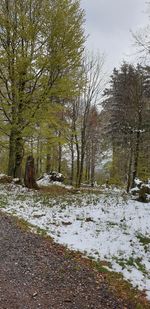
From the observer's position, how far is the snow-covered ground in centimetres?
809

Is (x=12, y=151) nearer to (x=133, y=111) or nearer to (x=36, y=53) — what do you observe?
(x=36, y=53)

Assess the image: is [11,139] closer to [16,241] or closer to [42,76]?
[42,76]

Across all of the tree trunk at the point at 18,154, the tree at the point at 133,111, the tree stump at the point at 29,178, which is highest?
the tree at the point at 133,111

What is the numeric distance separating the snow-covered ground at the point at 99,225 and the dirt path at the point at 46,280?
90cm

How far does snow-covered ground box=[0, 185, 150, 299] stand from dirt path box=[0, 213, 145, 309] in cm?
90

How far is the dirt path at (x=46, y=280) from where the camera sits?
5508 mm

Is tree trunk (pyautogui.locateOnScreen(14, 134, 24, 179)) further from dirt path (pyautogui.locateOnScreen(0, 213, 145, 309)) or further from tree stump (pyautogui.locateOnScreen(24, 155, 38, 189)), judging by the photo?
dirt path (pyautogui.locateOnScreen(0, 213, 145, 309))

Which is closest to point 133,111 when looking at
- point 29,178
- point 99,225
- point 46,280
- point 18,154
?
point 18,154

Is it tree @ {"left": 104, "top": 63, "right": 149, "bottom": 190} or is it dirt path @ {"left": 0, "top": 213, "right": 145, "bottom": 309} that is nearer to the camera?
dirt path @ {"left": 0, "top": 213, "right": 145, "bottom": 309}

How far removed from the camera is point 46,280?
20.9 feet

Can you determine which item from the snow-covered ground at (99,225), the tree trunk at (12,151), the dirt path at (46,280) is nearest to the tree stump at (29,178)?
the tree trunk at (12,151)

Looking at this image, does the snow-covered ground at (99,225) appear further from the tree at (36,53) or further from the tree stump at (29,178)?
the tree at (36,53)

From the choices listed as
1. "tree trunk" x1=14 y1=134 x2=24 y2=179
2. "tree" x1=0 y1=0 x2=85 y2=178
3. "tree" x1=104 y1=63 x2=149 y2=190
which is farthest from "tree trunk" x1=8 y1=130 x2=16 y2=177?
"tree" x1=104 y1=63 x2=149 y2=190

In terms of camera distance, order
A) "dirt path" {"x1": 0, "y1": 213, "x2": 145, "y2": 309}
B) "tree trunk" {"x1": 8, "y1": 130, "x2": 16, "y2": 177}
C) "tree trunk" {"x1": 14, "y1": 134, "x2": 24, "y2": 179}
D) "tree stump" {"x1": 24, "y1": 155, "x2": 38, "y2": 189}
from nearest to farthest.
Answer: "dirt path" {"x1": 0, "y1": 213, "x2": 145, "y2": 309} → "tree stump" {"x1": 24, "y1": 155, "x2": 38, "y2": 189} → "tree trunk" {"x1": 8, "y1": 130, "x2": 16, "y2": 177} → "tree trunk" {"x1": 14, "y1": 134, "x2": 24, "y2": 179}
